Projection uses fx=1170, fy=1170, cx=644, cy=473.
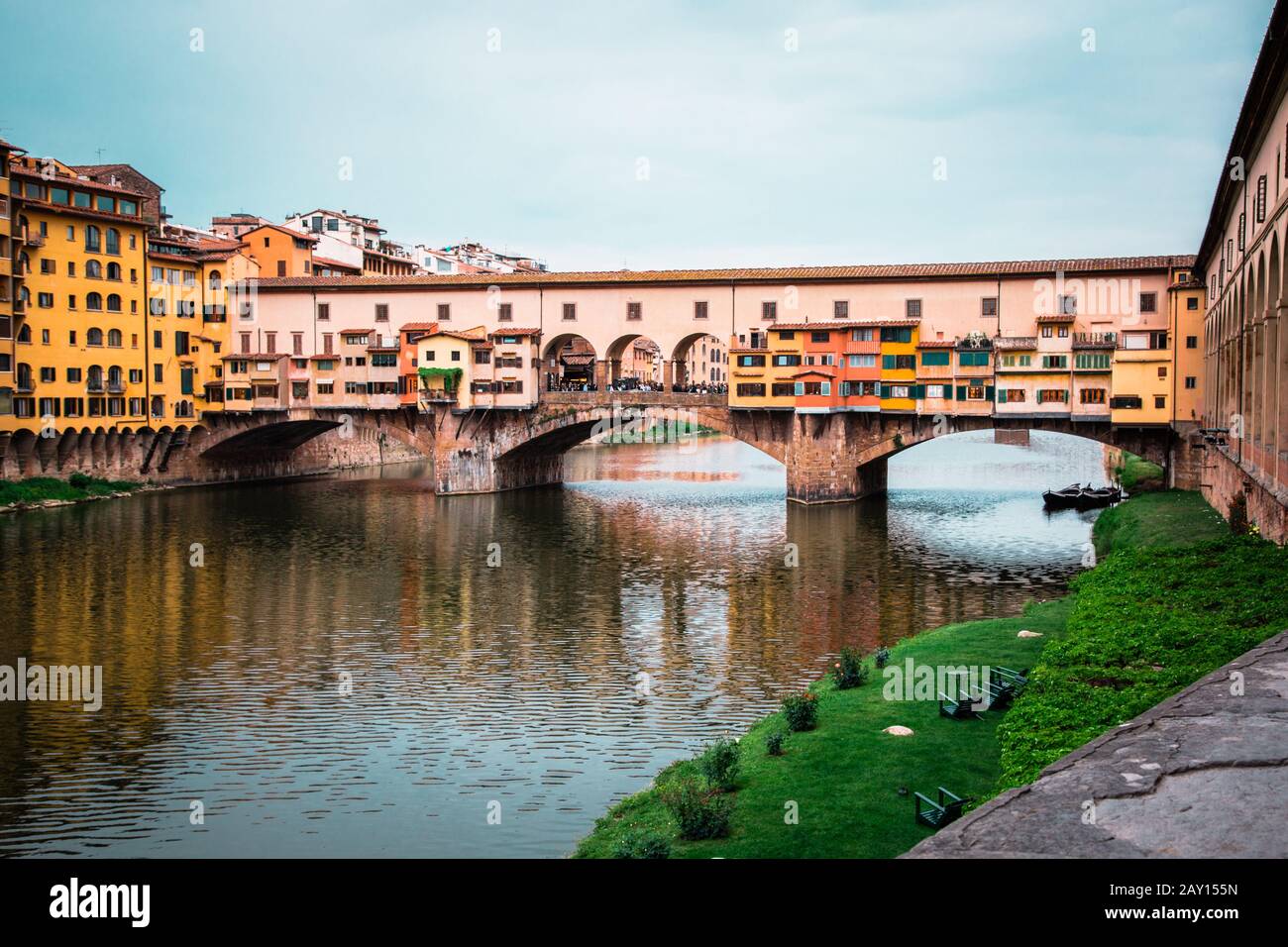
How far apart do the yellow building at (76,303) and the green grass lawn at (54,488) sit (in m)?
2.64

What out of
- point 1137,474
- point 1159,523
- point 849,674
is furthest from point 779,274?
point 849,674

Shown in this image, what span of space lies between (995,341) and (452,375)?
26.7m

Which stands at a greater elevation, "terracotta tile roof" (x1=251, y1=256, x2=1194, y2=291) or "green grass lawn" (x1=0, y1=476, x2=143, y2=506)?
"terracotta tile roof" (x1=251, y1=256, x2=1194, y2=291)

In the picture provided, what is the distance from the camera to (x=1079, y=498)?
53312mm

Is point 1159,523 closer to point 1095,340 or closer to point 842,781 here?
point 1095,340

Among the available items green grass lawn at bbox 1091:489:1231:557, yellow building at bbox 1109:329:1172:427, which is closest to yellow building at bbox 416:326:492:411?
yellow building at bbox 1109:329:1172:427

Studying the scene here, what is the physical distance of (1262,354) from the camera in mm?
24797

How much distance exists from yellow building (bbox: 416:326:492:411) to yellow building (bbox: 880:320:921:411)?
1999 cm

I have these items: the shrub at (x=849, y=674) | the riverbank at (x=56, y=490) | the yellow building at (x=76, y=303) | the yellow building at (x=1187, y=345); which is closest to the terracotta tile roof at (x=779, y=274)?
the yellow building at (x=1187, y=345)

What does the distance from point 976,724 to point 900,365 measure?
1492 inches

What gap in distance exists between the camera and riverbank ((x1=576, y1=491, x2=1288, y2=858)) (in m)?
13.7

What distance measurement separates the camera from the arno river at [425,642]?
16781 mm

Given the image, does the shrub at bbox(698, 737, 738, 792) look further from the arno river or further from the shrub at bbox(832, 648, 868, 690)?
the shrub at bbox(832, 648, 868, 690)
